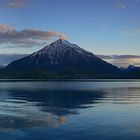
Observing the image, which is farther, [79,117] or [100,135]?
[79,117]

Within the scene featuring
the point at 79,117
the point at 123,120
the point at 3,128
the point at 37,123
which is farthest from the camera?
the point at 79,117

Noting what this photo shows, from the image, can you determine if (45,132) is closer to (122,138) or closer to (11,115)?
(122,138)

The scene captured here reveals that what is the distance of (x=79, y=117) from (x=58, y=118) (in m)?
2.39

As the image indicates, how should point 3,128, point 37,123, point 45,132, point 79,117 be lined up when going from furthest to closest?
point 79,117 < point 37,123 < point 3,128 < point 45,132

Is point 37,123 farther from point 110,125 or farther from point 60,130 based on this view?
point 110,125

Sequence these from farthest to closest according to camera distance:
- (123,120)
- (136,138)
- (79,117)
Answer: (79,117)
(123,120)
(136,138)

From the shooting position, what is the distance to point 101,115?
39531 millimetres

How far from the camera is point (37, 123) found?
3328 centimetres

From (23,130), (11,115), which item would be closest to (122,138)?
(23,130)

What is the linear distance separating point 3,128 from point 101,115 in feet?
44.1

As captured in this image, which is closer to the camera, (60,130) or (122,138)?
(122,138)

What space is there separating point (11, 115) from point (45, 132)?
12277mm

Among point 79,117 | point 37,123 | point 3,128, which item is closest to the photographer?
point 3,128

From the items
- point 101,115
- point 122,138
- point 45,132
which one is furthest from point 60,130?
point 101,115
